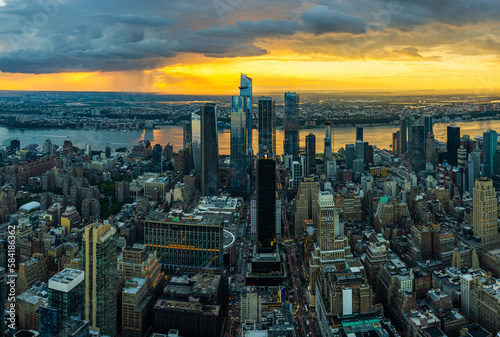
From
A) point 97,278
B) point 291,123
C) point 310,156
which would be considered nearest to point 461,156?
point 310,156

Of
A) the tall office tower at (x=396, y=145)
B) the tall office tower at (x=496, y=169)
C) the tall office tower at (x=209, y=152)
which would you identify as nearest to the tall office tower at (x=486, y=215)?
the tall office tower at (x=496, y=169)

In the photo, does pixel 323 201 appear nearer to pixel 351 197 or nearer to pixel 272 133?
pixel 351 197

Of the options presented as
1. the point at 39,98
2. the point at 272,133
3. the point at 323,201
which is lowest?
the point at 323,201

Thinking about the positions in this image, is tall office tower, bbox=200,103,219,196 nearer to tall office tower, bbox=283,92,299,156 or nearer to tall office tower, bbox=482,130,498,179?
tall office tower, bbox=283,92,299,156

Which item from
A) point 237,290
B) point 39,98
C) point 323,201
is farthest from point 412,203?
point 39,98

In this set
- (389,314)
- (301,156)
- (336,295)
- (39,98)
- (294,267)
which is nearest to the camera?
(336,295)

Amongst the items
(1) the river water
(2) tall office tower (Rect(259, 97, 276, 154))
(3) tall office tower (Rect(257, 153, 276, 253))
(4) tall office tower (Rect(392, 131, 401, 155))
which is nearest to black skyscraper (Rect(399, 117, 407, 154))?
(4) tall office tower (Rect(392, 131, 401, 155))

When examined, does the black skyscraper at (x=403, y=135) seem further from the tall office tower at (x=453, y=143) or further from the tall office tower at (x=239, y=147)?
the tall office tower at (x=239, y=147)
